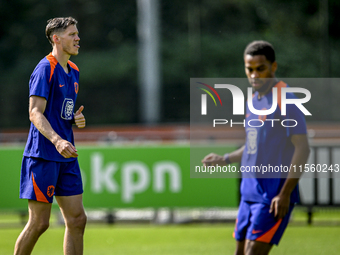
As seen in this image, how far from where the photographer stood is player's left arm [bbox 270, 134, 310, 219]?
3900 millimetres

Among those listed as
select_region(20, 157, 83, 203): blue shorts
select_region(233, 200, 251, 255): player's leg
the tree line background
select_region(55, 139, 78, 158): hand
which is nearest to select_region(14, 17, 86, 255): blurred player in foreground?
select_region(20, 157, 83, 203): blue shorts

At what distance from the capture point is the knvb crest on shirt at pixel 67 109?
420cm

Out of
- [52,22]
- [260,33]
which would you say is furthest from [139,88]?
[52,22]

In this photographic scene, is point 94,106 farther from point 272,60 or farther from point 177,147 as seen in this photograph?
point 272,60

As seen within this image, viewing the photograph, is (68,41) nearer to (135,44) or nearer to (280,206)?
(280,206)

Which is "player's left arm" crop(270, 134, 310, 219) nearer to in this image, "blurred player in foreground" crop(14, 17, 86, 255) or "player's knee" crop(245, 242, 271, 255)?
"player's knee" crop(245, 242, 271, 255)

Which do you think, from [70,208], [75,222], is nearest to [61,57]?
[70,208]

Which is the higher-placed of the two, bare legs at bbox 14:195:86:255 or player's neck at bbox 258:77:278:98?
player's neck at bbox 258:77:278:98

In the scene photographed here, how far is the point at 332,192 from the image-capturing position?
8.58 metres

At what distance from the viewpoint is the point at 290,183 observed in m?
3.91

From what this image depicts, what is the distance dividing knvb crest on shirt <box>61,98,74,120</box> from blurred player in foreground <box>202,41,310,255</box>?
140cm

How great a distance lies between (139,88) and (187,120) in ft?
12.6

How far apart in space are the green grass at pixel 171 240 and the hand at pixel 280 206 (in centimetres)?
296

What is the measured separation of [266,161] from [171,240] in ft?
13.3
